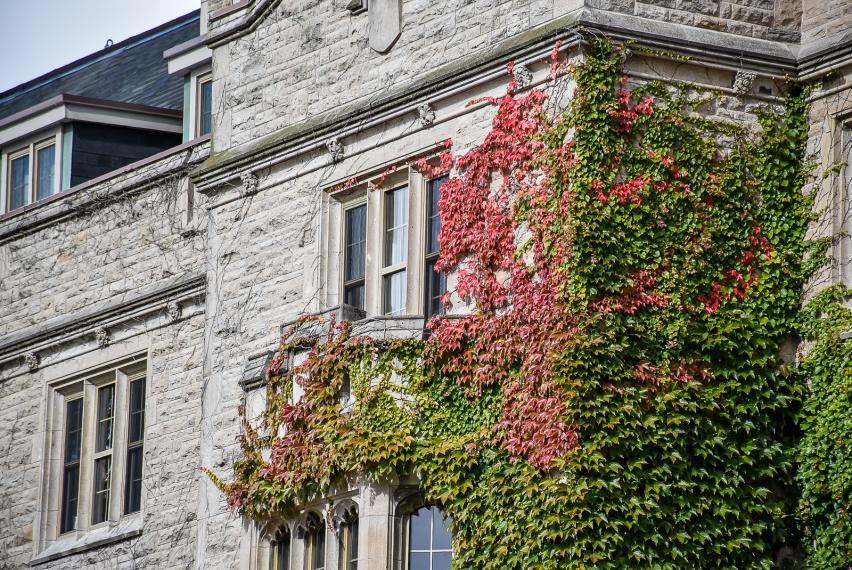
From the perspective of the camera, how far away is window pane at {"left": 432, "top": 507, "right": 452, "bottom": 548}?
885 inches

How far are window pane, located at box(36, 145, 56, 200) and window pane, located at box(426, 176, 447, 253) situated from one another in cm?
939

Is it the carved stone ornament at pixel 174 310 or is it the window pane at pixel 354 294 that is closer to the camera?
the window pane at pixel 354 294

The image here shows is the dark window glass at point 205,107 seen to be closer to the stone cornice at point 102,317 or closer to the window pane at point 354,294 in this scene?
the stone cornice at point 102,317

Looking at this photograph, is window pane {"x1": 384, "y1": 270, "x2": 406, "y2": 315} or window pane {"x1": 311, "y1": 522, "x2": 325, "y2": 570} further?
window pane {"x1": 384, "y1": 270, "x2": 406, "y2": 315}

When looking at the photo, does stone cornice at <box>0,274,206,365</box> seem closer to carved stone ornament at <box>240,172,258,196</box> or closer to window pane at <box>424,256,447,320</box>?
carved stone ornament at <box>240,172,258,196</box>

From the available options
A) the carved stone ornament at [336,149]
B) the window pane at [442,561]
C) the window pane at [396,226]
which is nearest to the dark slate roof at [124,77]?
the carved stone ornament at [336,149]

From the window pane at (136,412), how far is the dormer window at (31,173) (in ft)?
13.8

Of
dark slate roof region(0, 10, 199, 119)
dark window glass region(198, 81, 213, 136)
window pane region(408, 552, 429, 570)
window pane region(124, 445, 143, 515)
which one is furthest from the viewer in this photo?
dark slate roof region(0, 10, 199, 119)

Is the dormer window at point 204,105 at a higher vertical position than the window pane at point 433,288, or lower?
higher

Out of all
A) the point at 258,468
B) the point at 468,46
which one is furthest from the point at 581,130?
the point at 258,468

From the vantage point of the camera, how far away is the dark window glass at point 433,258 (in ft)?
77.7

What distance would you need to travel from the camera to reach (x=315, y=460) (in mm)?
23156

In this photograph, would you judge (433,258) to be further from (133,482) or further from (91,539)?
(91,539)

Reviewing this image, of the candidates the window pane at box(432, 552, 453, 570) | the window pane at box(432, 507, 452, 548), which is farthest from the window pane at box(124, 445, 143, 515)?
the window pane at box(432, 552, 453, 570)
